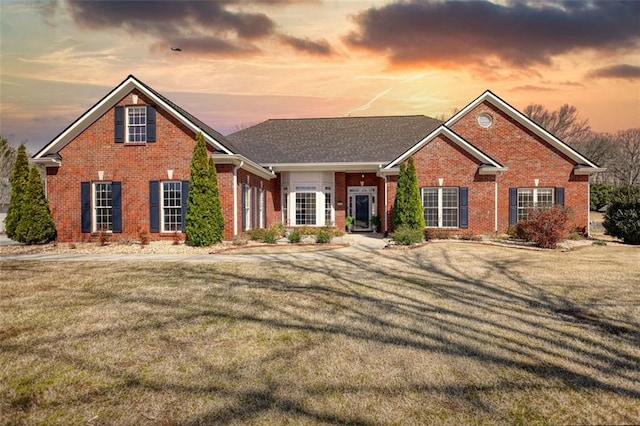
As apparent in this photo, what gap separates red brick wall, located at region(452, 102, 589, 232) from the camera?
2067 centimetres

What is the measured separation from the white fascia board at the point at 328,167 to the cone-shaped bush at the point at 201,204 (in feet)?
22.0

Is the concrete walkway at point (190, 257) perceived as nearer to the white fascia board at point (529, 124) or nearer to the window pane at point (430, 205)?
the window pane at point (430, 205)

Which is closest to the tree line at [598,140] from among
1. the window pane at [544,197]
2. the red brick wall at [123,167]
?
the window pane at [544,197]

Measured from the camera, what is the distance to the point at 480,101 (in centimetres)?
2138

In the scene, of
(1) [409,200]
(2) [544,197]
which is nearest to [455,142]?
(1) [409,200]

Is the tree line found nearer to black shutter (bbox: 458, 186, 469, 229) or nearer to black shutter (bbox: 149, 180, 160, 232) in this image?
black shutter (bbox: 458, 186, 469, 229)

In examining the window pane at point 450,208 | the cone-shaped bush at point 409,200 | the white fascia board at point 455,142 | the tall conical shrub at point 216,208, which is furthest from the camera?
the window pane at point 450,208

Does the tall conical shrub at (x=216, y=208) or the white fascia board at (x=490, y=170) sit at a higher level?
the white fascia board at (x=490, y=170)

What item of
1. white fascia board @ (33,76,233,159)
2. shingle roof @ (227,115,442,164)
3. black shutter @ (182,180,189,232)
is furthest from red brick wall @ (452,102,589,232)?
black shutter @ (182,180,189,232)

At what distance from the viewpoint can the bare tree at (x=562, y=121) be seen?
4894 cm

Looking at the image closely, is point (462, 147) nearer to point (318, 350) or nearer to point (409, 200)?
point (409, 200)

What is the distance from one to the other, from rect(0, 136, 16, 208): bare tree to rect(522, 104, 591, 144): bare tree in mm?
54630

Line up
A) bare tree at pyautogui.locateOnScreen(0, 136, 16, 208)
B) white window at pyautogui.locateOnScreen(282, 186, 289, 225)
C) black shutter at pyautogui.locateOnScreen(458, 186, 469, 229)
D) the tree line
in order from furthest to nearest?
the tree line, bare tree at pyautogui.locateOnScreen(0, 136, 16, 208), white window at pyautogui.locateOnScreen(282, 186, 289, 225), black shutter at pyautogui.locateOnScreen(458, 186, 469, 229)

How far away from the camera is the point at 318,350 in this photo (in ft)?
16.1
